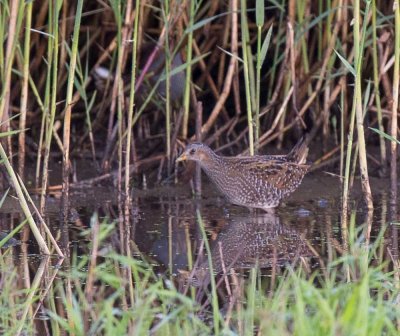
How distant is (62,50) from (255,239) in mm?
2671

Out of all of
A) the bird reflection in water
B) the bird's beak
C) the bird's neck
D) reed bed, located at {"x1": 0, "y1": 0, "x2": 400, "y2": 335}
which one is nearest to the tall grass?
the bird reflection in water

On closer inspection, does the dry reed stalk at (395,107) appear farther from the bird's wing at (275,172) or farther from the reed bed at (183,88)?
the bird's wing at (275,172)

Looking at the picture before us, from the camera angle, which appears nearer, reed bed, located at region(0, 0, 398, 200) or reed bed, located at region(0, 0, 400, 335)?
reed bed, located at region(0, 0, 400, 335)

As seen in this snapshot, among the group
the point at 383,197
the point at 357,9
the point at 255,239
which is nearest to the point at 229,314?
the point at 255,239

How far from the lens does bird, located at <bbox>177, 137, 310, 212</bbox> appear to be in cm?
796

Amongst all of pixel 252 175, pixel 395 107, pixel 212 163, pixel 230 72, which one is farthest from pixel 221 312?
pixel 230 72

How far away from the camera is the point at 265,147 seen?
9297mm

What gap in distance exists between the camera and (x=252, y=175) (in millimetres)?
8047

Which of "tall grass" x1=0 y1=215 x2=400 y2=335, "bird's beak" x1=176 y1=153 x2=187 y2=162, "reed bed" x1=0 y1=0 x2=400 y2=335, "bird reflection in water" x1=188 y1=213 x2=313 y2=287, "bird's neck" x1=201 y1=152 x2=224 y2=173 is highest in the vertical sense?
"reed bed" x1=0 y1=0 x2=400 y2=335

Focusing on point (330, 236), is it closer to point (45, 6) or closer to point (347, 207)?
point (347, 207)

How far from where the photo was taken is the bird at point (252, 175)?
26.1 ft

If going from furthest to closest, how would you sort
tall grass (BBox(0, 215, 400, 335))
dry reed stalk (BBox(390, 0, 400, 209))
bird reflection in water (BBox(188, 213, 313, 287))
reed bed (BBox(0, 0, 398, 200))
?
reed bed (BBox(0, 0, 398, 200)), dry reed stalk (BBox(390, 0, 400, 209)), bird reflection in water (BBox(188, 213, 313, 287)), tall grass (BBox(0, 215, 400, 335))

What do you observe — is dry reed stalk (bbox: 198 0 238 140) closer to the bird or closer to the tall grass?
the bird

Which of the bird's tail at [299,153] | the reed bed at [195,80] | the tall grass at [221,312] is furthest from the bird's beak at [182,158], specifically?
the tall grass at [221,312]
